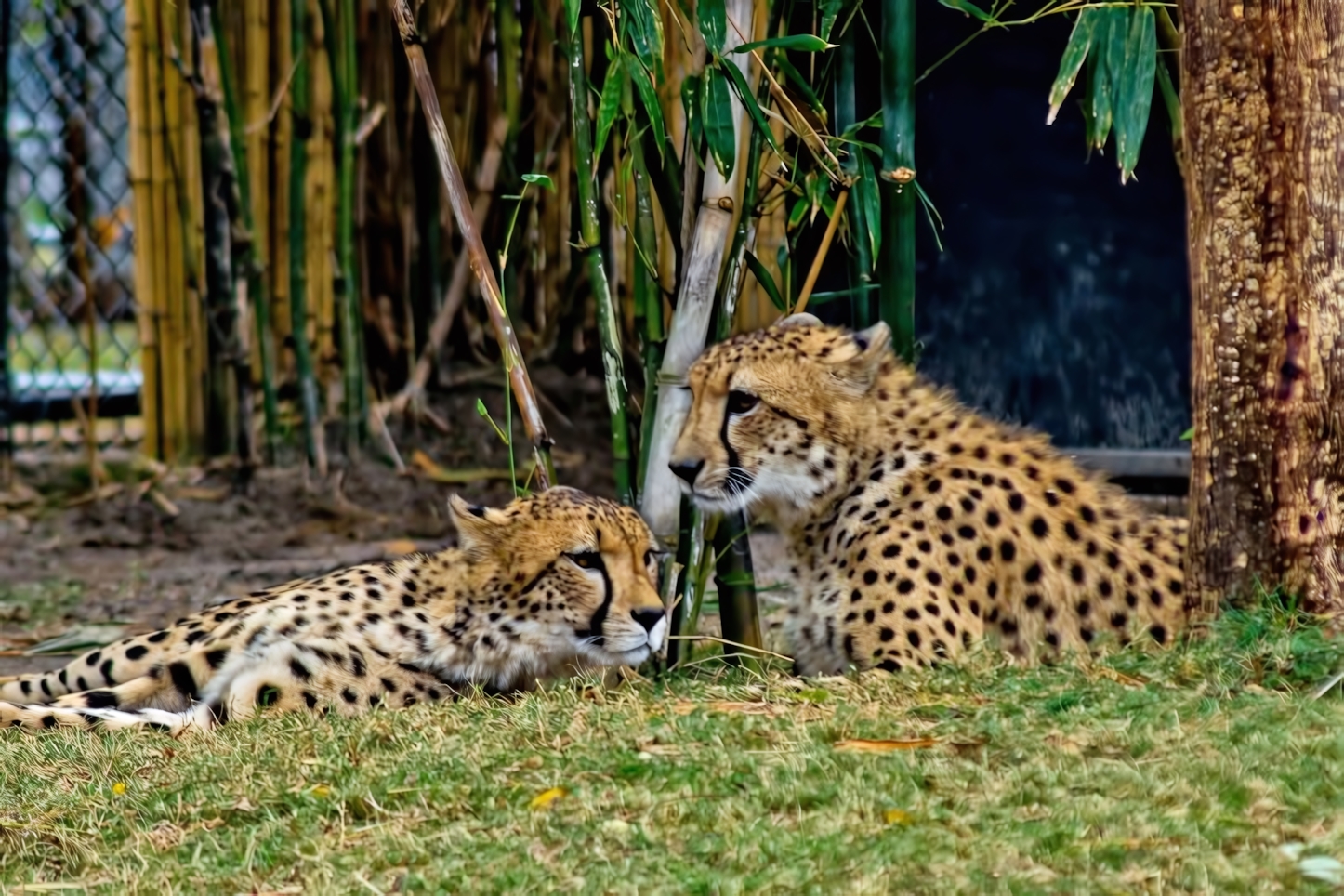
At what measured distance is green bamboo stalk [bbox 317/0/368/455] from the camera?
581 centimetres

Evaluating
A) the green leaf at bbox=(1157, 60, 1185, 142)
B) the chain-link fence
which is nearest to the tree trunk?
the green leaf at bbox=(1157, 60, 1185, 142)

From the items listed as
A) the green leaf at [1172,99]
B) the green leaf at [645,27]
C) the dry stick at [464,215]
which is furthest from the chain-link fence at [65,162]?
the green leaf at [1172,99]

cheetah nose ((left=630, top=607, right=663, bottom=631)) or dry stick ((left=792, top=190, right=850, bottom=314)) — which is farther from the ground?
dry stick ((left=792, top=190, right=850, bottom=314))

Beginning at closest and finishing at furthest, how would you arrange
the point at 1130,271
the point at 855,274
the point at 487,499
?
the point at 855,274, the point at 1130,271, the point at 487,499

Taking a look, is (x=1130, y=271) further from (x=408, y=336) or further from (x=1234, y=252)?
(x=1234, y=252)

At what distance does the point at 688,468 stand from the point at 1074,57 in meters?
0.95

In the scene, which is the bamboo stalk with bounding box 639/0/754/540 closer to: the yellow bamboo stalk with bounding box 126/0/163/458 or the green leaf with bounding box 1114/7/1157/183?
the green leaf with bounding box 1114/7/1157/183

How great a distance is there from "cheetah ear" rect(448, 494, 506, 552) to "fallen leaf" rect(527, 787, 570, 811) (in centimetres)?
121

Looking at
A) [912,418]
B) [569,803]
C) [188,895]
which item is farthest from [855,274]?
[188,895]

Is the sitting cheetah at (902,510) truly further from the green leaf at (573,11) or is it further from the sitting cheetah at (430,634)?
the green leaf at (573,11)

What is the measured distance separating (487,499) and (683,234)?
252cm

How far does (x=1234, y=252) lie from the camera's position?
299 centimetres

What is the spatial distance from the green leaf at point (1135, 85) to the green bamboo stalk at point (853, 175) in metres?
0.43

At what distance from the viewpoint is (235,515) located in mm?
5820
